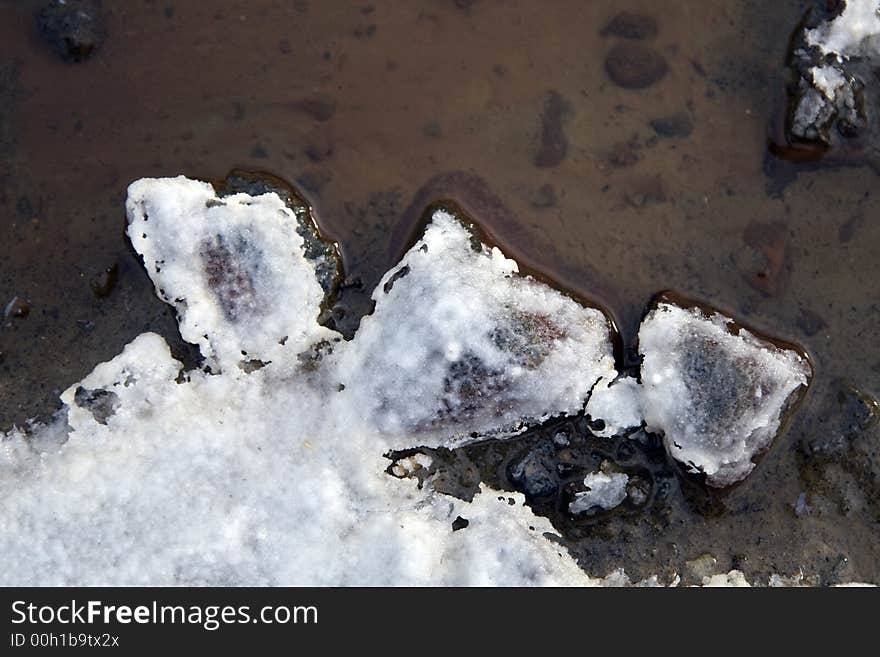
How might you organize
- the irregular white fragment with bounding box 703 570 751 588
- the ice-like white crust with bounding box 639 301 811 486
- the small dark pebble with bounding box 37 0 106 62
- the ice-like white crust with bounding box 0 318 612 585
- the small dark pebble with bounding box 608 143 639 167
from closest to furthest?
the ice-like white crust with bounding box 0 318 612 585 → the ice-like white crust with bounding box 639 301 811 486 → the irregular white fragment with bounding box 703 570 751 588 → the small dark pebble with bounding box 37 0 106 62 → the small dark pebble with bounding box 608 143 639 167

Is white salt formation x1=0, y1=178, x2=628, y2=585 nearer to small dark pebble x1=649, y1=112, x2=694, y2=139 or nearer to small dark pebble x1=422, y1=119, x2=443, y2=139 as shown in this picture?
small dark pebble x1=422, y1=119, x2=443, y2=139

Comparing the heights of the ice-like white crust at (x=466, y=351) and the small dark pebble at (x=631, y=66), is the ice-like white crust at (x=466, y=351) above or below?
below

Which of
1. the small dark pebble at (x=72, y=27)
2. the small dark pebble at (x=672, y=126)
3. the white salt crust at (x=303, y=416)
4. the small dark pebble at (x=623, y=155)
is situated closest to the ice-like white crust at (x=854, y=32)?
the small dark pebble at (x=672, y=126)

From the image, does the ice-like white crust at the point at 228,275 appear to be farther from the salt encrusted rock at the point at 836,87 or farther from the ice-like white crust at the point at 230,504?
the salt encrusted rock at the point at 836,87

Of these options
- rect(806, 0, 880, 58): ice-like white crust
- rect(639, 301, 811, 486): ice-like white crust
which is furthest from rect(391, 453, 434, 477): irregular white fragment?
rect(806, 0, 880, 58): ice-like white crust

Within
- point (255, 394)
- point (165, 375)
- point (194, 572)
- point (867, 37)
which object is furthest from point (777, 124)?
point (194, 572)

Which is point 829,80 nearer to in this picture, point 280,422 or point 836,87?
point 836,87

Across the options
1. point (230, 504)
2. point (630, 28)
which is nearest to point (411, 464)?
point (230, 504)
